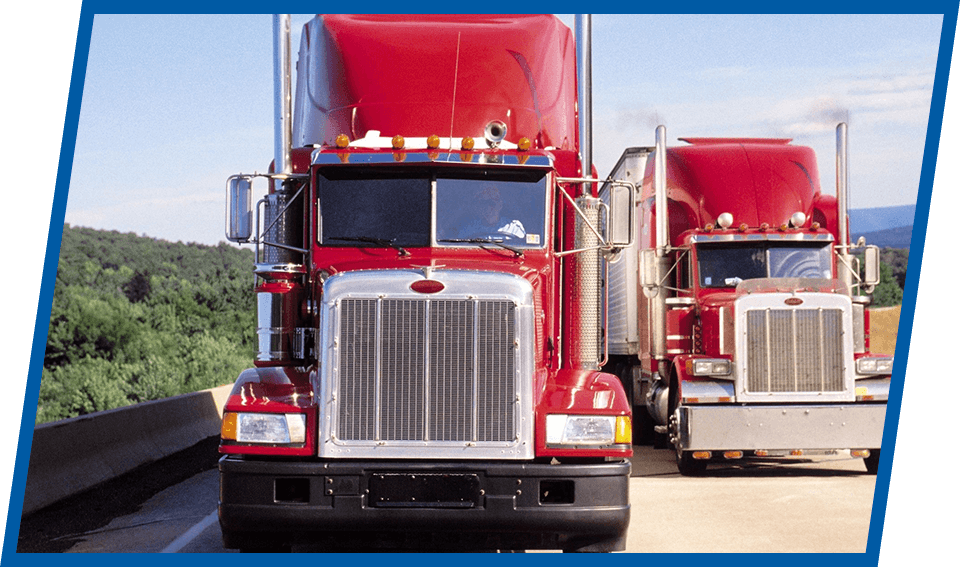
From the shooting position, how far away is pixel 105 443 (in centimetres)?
1285

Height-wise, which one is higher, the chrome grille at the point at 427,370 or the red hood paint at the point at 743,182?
the red hood paint at the point at 743,182

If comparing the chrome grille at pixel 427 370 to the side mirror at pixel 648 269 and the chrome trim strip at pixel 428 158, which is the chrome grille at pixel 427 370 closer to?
the chrome trim strip at pixel 428 158

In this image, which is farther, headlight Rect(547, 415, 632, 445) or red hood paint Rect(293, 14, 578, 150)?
red hood paint Rect(293, 14, 578, 150)

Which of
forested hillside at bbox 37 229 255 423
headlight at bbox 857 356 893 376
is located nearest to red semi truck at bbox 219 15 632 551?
headlight at bbox 857 356 893 376

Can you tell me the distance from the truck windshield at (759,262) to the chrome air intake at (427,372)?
308 inches

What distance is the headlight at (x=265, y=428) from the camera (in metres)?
7.32

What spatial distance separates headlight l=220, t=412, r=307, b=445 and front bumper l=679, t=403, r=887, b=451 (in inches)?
276

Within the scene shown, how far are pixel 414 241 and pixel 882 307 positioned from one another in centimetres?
1428

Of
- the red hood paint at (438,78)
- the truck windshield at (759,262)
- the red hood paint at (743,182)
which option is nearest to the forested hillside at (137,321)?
the red hood paint at (743,182)

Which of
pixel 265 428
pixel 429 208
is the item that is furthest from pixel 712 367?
pixel 265 428

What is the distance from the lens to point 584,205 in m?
8.95

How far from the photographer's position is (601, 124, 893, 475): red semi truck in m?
13.4

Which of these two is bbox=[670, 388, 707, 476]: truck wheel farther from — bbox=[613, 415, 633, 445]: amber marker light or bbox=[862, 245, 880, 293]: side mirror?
bbox=[613, 415, 633, 445]: amber marker light
